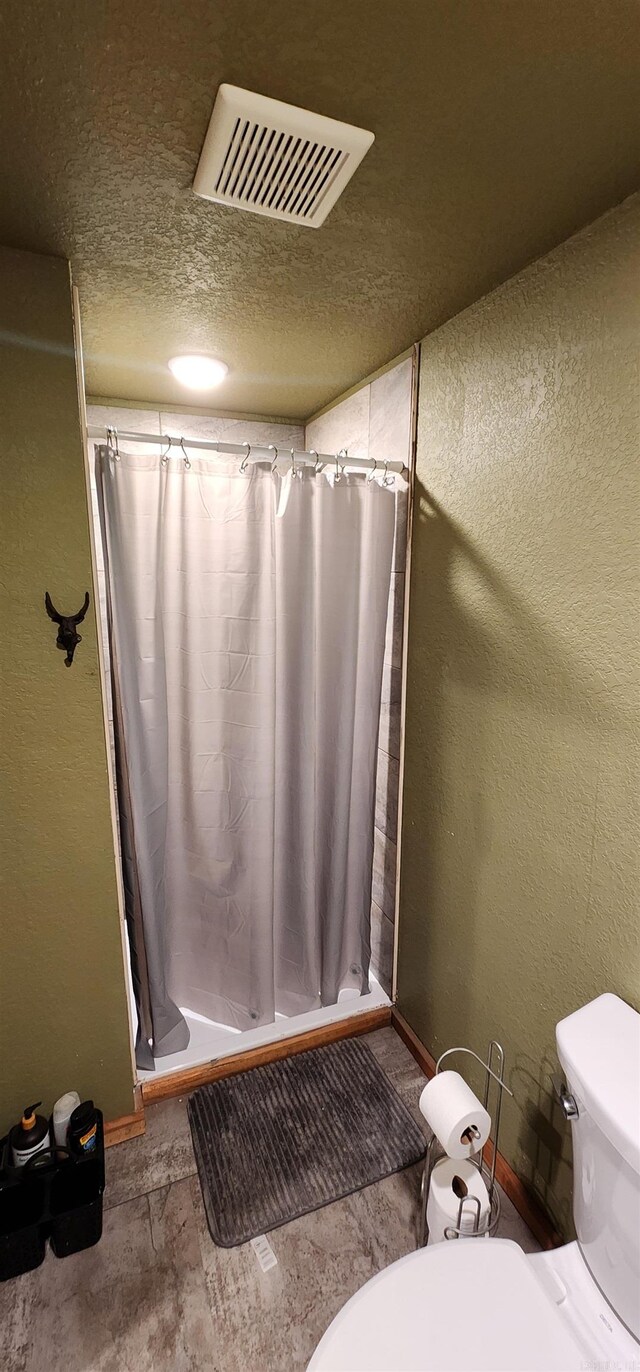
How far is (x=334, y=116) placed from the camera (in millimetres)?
835

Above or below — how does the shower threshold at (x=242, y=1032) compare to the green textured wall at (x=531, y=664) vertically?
below

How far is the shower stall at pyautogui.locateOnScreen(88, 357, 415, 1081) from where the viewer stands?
60.8 inches

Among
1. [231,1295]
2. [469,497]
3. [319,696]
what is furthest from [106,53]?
[231,1295]

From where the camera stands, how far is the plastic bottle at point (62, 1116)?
4.66ft

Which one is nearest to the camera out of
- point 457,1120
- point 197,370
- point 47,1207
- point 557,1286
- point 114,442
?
point 557,1286

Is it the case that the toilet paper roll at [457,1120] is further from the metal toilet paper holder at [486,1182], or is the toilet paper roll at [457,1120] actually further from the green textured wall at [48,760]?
the green textured wall at [48,760]

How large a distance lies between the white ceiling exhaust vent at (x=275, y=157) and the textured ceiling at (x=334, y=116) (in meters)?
0.02

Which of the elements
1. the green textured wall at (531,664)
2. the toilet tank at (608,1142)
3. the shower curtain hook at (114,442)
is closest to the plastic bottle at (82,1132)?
the green textured wall at (531,664)

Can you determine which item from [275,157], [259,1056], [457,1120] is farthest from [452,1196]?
[275,157]

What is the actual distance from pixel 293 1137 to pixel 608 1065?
1059 millimetres

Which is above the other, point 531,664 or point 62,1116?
point 531,664

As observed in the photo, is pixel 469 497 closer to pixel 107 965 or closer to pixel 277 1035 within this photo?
pixel 107 965

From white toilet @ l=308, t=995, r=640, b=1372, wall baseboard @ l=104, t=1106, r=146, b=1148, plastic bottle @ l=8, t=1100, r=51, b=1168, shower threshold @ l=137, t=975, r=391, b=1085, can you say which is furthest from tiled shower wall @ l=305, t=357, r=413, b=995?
plastic bottle @ l=8, t=1100, r=51, b=1168

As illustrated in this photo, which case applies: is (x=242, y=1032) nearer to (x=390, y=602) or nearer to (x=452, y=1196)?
(x=452, y=1196)
